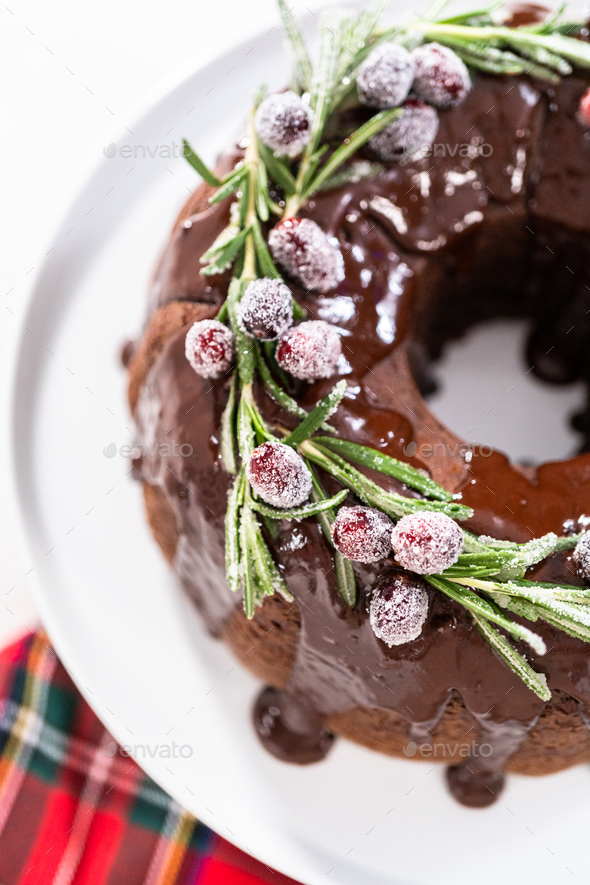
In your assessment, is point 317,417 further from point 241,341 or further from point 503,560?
point 503,560

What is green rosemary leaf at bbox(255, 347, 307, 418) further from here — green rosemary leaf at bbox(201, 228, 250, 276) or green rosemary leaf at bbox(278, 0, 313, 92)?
green rosemary leaf at bbox(278, 0, 313, 92)

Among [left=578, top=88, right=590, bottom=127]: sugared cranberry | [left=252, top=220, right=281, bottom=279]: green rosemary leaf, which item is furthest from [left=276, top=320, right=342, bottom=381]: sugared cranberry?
[left=578, top=88, right=590, bottom=127]: sugared cranberry

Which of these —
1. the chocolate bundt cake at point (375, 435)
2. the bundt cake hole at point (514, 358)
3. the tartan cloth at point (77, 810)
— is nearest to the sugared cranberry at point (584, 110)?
the chocolate bundt cake at point (375, 435)

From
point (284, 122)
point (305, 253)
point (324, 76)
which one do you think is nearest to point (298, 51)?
point (324, 76)

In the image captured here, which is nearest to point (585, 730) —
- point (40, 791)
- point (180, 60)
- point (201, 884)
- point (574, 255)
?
point (201, 884)

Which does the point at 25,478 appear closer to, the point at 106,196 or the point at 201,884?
the point at 106,196

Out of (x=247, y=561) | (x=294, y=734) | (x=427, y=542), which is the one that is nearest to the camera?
(x=427, y=542)
